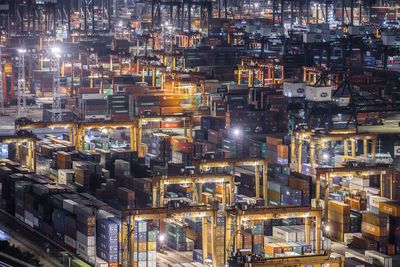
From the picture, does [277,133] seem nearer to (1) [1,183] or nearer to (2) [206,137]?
(2) [206,137]

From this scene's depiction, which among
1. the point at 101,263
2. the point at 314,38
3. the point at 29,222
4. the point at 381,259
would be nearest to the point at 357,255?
the point at 381,259

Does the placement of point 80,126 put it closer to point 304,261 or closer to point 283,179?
point 283,179

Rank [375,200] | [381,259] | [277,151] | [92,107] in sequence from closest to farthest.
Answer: [381,259] < [375,200] < [277,151] < [92,107]

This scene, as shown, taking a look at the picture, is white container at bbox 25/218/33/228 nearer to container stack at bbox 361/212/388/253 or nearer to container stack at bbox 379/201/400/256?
container stack at bbox 361/212/388/253

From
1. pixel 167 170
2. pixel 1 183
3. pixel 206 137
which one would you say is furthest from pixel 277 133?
pixel 1 183

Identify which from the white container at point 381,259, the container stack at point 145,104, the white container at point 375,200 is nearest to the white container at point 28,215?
the white container at point 381,259

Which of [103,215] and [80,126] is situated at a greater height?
[80,126]
